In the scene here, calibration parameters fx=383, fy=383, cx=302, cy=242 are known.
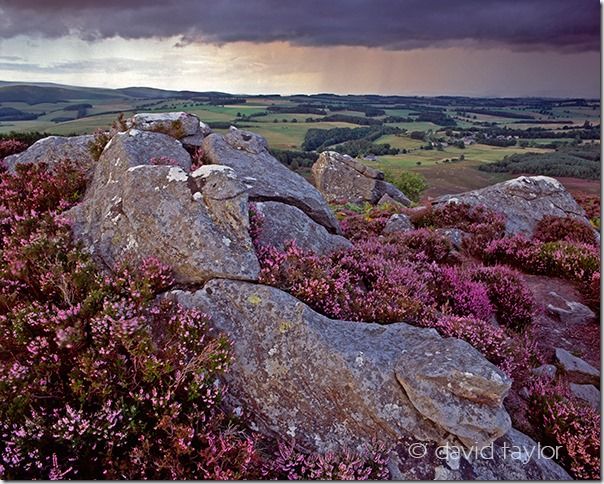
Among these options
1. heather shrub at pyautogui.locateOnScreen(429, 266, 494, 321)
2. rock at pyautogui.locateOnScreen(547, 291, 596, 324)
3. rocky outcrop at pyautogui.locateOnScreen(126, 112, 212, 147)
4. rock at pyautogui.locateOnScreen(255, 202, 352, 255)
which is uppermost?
rocky outcrop at pyautogui.locateOnScreen(126, 112, 212, 147)

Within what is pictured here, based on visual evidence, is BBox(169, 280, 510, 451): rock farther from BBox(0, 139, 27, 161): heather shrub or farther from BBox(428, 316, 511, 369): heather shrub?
BBox(0, 139, 27, 161): heather shrub

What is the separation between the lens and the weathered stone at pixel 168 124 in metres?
8.96

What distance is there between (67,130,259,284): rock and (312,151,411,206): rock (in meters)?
26.7

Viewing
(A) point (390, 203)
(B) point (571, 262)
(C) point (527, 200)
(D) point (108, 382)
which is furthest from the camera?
(A) point (390, 203)

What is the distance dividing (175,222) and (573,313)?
767 cm

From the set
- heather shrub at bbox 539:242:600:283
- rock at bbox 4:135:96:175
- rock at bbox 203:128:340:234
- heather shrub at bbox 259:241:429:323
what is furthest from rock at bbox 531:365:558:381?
rock at bbox 4:135:96:175

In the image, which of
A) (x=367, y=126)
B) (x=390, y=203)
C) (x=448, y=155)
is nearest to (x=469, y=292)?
(x=390, y=203)

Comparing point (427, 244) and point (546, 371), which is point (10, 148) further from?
point (546, 371)

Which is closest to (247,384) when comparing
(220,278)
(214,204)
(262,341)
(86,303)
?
(262,341)

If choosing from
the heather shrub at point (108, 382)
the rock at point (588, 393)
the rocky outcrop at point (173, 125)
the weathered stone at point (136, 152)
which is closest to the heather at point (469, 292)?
the rock at point (588, 393)

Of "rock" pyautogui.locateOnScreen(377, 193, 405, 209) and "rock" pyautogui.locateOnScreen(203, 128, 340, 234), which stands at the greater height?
"rock" pyautogui.locateOnScreen(203, 128, 340, 234)

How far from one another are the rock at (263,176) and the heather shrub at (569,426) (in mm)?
5095

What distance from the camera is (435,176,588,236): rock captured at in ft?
50.4

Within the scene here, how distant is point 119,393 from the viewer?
400cm
